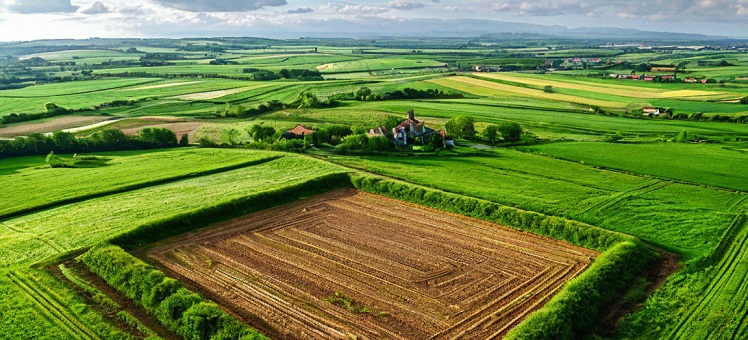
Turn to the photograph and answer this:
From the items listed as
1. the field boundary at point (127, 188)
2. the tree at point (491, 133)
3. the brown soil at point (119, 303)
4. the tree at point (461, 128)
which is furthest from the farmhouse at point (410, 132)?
the brown soil at point (119, 303)

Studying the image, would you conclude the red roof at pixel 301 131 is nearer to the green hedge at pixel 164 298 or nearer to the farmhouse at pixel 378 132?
the farmhouse at pixel 378 132

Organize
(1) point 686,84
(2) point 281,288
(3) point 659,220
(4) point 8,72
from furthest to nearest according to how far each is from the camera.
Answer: (4) point 8,72 → (1) point 686,84 → (3) point 659,220 → (2) point 281,288

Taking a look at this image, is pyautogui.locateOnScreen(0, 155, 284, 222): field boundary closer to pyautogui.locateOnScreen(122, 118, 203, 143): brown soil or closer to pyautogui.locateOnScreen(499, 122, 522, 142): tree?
pyautogui.locateOnScreen(122, 118, 203, 143): brown soil

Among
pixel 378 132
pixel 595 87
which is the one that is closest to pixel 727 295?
pixel 378 132

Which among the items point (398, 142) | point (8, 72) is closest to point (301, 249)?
point (398, 142)

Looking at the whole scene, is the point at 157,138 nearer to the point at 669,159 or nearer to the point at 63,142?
the point at 63,142

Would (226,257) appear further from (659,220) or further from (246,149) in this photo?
(246,149)
